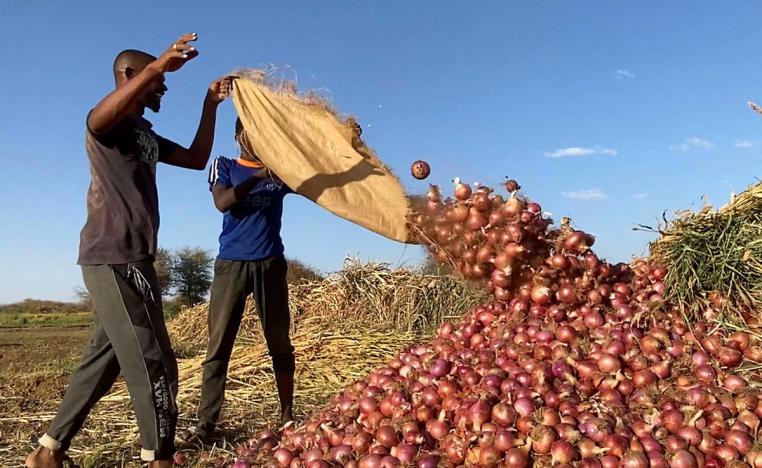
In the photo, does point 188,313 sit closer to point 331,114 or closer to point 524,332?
point 331,114

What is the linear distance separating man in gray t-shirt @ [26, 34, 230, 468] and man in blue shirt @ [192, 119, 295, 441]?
31.2 inches

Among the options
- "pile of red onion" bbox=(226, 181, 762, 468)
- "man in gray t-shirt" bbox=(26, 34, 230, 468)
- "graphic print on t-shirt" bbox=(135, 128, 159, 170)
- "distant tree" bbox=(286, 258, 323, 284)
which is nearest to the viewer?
"pile of red onion" bbox=(226, 181, 762, 468)

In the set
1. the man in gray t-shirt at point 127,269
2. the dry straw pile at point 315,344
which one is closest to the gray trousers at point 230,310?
the dry straw pile at point 315,344

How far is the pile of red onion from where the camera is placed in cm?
190

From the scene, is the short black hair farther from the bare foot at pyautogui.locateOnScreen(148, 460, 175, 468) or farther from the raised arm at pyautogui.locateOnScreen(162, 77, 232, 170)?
the bare foot at pyautogui.locateOnScreen(148, 460, 175, 468)

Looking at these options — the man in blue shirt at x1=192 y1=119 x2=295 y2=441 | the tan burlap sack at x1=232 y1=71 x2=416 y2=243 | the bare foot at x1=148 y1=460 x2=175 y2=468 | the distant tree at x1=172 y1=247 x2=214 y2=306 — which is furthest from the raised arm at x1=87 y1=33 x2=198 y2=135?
the distant tree at x1=172 y1=247 x2=214 y2=306

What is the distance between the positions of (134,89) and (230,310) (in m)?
1.52

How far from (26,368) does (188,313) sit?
3.44 metres

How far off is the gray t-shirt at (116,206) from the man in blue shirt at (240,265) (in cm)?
84

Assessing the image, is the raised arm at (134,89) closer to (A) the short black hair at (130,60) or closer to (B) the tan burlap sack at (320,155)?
(A) the short black hair at (130,60)

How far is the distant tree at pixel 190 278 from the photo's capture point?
44.7 ft

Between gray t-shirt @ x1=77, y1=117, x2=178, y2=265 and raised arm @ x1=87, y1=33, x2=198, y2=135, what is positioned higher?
raised arm @ x1=87, y1=33, x2=198, y2=135

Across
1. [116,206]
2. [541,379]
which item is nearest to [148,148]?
[116,206]

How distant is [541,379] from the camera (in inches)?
85.4
